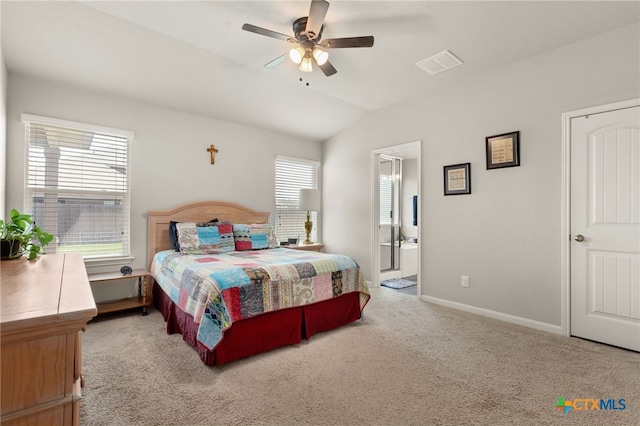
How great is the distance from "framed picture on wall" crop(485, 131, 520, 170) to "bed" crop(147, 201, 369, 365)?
1.90 m

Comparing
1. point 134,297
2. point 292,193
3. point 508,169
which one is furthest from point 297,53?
point 134,297

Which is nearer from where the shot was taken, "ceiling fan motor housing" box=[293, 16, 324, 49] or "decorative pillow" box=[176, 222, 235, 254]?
"ceiling fan motor housing" box=[293, 16, 324, 49]

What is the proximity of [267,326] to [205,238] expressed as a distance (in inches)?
61.7

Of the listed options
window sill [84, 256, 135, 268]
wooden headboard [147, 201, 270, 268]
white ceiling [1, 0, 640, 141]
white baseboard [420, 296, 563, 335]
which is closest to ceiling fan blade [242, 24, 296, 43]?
white ceiling [1, 0, 640, 141]

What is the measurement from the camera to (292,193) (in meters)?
5.31

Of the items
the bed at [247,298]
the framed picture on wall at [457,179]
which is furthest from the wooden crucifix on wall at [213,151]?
the framed picture on wall at [457,179]

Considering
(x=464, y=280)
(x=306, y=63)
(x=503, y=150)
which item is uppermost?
(x=306, y=63)

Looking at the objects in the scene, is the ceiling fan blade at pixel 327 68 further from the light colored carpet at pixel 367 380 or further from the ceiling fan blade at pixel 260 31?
the light colored carpet at pixel 367 380

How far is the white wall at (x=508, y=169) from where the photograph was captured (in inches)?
110

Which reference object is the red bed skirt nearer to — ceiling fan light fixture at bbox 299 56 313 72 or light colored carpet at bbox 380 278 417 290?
light colored carpet at bbox 380 278 417 290

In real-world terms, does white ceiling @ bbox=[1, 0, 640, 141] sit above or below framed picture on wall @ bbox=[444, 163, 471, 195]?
above

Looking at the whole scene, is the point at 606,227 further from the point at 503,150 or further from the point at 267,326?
the point at 267,326

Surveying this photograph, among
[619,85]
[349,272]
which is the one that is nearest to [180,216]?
[349,272]

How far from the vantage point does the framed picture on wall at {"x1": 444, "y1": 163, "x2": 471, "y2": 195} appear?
359cm
